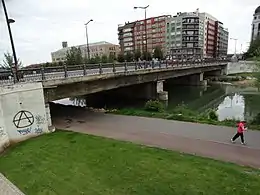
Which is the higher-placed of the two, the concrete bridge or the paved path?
the concrete bridge

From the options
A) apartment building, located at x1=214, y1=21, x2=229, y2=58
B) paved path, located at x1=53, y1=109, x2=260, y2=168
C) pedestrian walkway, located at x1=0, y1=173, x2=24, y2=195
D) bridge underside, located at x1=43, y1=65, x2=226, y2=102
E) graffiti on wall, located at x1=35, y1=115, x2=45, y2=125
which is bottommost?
paved path, located at x1=53, y1=109, x2=260, y2=168

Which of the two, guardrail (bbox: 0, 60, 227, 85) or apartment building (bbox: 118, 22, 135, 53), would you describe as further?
apartment building (bbox: 118, 22, 135, 53)

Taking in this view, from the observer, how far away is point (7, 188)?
8781 mm

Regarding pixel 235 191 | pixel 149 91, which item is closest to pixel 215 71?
pixel 149 91

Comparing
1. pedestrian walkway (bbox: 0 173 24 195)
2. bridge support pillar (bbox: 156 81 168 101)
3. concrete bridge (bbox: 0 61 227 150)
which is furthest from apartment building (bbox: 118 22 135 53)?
pedestrian walkway (bbox: 0 173 24 195)

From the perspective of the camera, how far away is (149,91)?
3556cm

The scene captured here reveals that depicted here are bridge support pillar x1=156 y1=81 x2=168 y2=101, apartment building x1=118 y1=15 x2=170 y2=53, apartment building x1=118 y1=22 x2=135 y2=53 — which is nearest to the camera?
bridge support pillar x1=156 y1=81 x2=168 y2=101

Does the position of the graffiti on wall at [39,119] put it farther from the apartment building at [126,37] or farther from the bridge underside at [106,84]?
the apartment building at [126,37]

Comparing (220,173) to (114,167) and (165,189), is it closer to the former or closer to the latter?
(165,189)

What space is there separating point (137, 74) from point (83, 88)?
8847 millimetres

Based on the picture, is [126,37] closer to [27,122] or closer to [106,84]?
[106,84]

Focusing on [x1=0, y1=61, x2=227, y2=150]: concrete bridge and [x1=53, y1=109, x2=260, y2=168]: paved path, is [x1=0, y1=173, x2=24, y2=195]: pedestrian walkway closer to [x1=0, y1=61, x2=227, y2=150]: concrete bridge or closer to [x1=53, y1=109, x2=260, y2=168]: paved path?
[x1=0, y1=61, x2=227, y2=150]: concrete bridge

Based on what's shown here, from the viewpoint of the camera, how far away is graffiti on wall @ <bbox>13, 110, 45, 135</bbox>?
14633 millimetres

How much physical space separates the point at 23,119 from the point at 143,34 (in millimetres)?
126381
